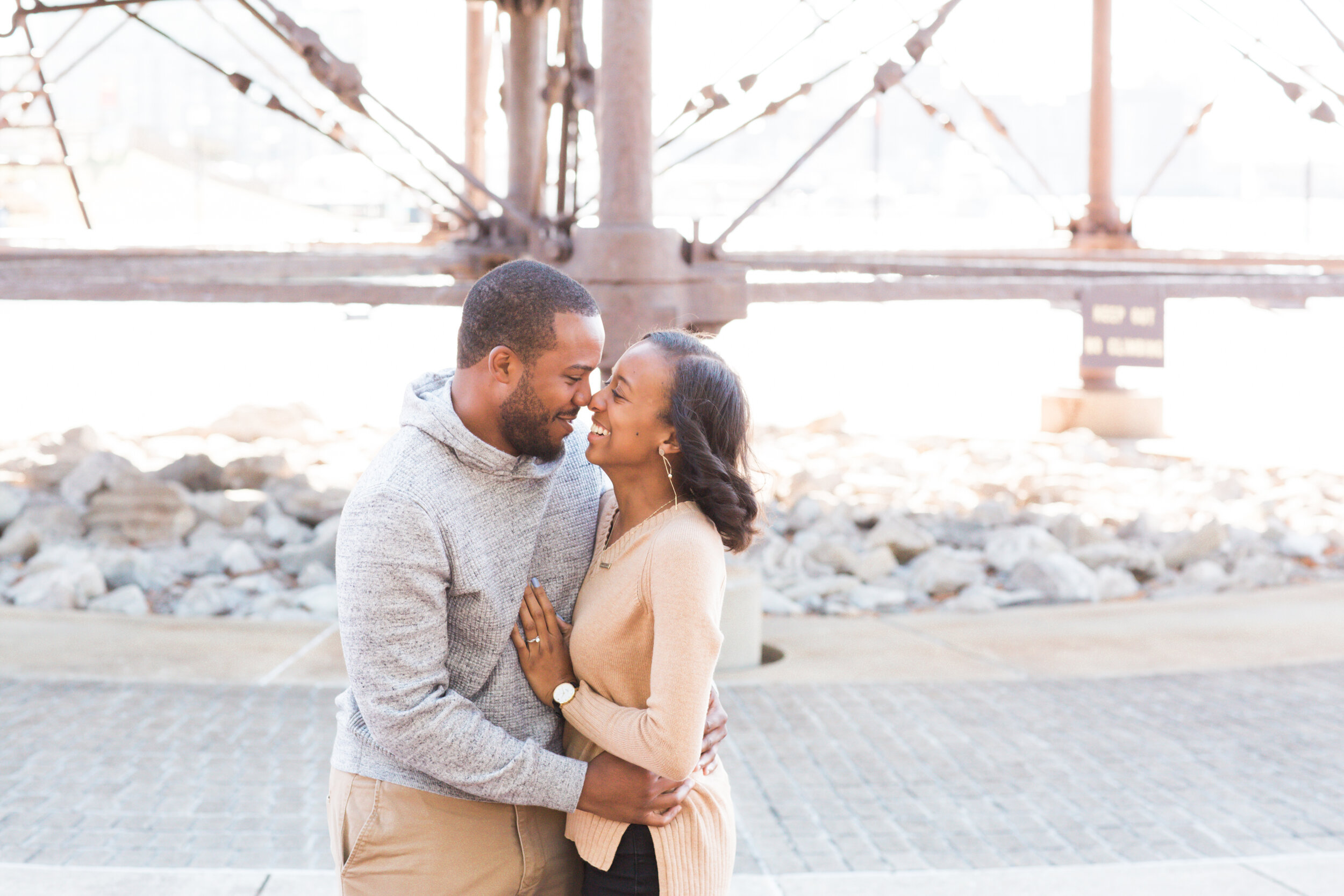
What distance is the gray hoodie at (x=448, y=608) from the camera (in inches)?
81.1

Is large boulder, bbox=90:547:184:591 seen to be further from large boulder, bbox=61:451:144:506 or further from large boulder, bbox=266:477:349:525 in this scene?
large boulder, bbox=61:451:144:506

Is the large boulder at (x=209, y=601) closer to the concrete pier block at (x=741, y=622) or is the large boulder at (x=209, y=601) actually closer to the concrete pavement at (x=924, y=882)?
the concrete pier block at (x=741, y=622)

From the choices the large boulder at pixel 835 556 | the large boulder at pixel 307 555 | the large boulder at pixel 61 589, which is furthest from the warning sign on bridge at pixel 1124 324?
the large boulder at pixel 61 589

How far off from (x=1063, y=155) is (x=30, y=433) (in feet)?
198

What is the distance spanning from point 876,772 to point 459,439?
10.1 feet

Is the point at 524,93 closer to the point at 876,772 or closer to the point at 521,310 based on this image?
the point at 876,772

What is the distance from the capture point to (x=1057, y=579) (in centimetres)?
808

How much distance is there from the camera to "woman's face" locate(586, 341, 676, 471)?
224cm

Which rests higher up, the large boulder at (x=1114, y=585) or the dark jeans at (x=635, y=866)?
the dark jeans at (x=635, y=866)

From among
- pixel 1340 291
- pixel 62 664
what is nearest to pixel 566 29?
pixel 62 664

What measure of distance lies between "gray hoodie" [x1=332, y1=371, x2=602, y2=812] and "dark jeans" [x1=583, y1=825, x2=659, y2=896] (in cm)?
14

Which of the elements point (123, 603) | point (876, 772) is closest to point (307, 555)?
point (123, 603)

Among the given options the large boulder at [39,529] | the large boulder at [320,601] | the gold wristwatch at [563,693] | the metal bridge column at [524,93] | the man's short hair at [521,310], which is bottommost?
the large boulder at [320,601]

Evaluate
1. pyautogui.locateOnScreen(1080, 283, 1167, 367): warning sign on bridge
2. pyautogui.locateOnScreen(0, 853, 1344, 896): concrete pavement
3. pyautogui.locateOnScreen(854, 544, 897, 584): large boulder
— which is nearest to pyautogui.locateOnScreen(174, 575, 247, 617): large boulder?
pyautogui.locateOnScreen(854, 544, 897, 584): large boulder
